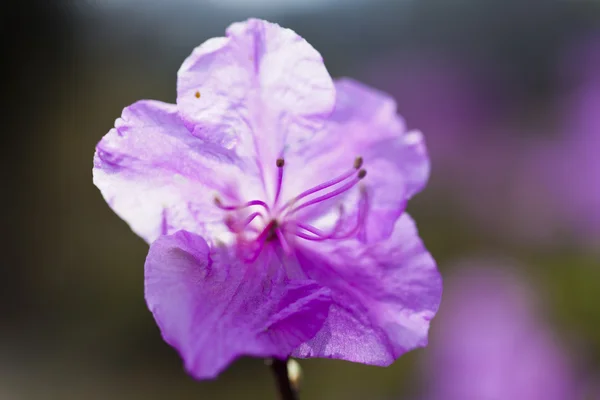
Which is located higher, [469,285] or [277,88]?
[277,88]

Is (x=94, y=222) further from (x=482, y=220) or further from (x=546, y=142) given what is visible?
(x=546, y=142)

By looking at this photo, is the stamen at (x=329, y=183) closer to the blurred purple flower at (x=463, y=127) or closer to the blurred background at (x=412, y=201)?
the blurred background at (x=412, y=201)

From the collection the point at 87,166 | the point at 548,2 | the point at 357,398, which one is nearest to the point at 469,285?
the point at 357,398

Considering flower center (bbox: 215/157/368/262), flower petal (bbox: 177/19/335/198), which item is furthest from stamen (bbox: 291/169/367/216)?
flower petal (bbox: 177/19/335/198)

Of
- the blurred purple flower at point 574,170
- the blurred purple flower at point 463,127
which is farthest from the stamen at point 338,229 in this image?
the blurred purple flower at point 463,127

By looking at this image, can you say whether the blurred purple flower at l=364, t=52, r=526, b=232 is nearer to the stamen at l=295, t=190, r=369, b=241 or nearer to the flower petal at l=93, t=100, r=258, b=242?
the stamen at l=295, t=190, r=369, b=241

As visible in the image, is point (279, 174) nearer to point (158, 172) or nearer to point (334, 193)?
point (334, 193)
